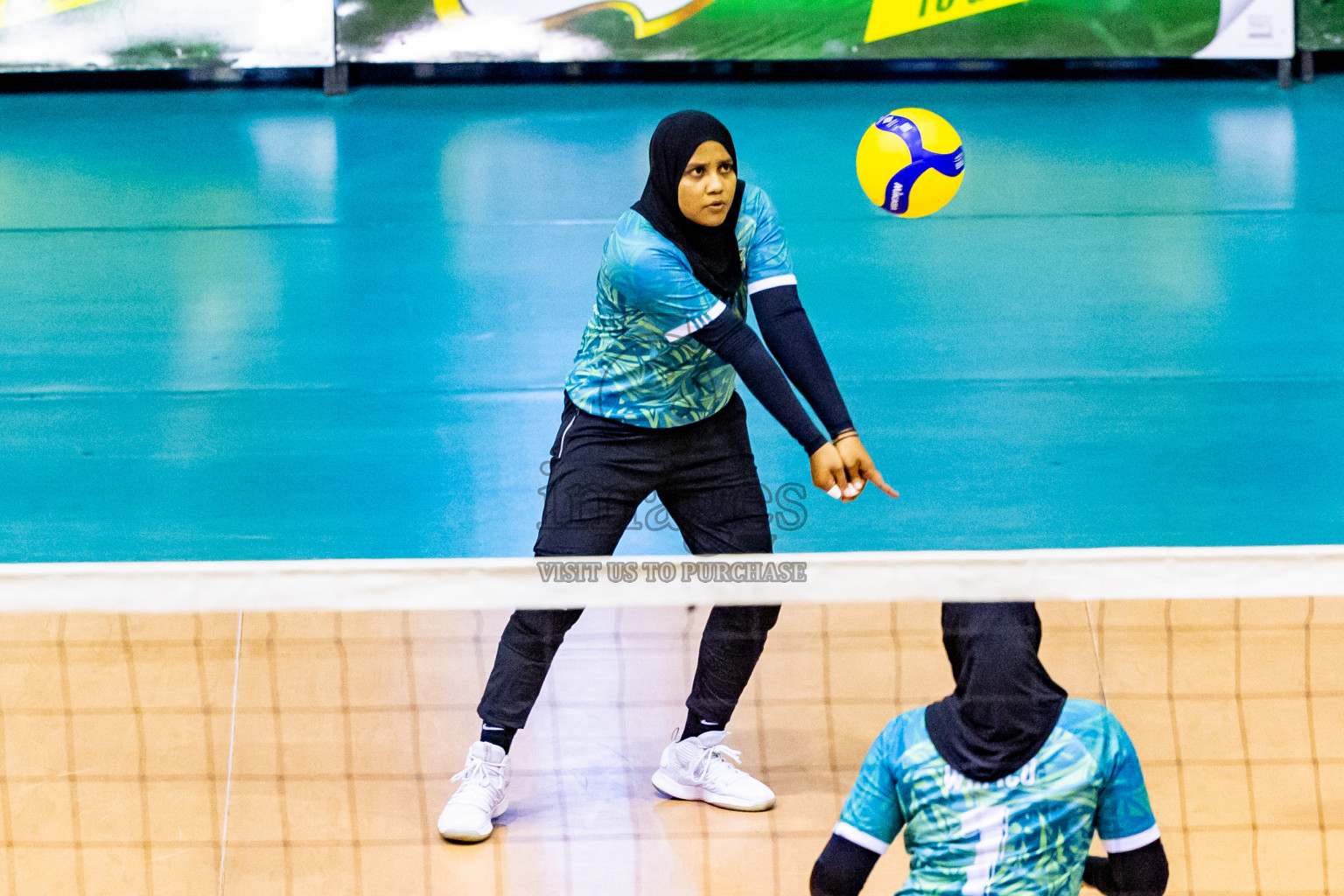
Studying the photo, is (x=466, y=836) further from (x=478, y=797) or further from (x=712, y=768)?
(x=712, y=768)

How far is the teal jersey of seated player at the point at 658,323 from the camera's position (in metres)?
3.45

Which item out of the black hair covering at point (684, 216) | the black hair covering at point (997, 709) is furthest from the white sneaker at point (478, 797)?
the black hair covering at point (997, 709)

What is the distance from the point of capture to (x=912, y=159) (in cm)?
518

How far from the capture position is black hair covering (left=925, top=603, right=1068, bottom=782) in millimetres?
2188

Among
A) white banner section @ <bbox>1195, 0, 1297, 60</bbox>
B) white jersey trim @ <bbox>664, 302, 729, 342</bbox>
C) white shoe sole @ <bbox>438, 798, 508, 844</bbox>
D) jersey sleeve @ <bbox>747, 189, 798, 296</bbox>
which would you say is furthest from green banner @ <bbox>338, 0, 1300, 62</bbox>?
white shoe sole @ <bbox>438, 798, 508, 844</bbox>

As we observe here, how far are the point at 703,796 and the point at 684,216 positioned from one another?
158 cm

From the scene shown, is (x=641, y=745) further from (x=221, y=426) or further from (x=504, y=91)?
(x=504, y=91)

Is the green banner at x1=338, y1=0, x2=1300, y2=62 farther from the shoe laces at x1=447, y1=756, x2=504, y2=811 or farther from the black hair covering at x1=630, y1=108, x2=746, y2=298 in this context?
the shoe laces at x1=447, y1=756, x2=504, y2=811

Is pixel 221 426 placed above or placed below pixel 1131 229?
below

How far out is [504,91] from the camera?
10766mm

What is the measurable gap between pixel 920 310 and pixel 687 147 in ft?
12.8

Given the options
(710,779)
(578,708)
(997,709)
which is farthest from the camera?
(578,708)

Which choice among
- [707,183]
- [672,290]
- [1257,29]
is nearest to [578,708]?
[672,290]

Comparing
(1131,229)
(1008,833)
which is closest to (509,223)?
(1131,229)
